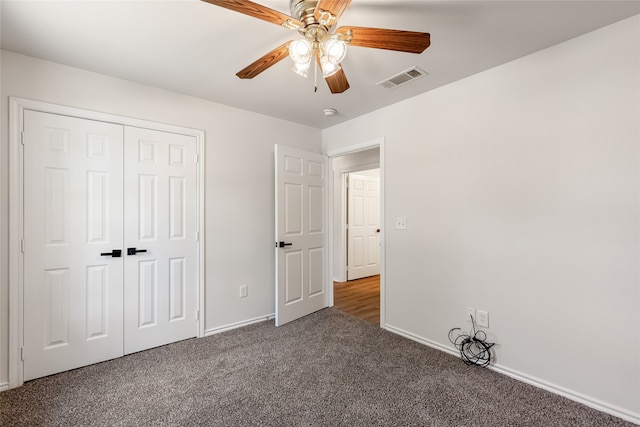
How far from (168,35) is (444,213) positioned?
8.18 ft

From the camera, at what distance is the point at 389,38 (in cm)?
137

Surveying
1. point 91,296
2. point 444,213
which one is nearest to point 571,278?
point 444,213

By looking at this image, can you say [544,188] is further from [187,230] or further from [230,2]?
[187,230]

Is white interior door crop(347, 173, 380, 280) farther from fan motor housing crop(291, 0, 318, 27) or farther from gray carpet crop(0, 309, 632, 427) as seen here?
fan motor housing crop(291, 0, 318, 27)

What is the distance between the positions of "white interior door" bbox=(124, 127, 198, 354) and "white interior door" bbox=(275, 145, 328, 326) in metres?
0.87

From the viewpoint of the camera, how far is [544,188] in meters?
1.96

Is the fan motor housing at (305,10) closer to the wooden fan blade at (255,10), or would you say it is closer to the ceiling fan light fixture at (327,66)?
the wooden fan blade at (255,10)

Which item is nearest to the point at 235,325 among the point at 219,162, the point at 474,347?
the point at 219,162

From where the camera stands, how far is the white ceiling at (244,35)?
1569mm

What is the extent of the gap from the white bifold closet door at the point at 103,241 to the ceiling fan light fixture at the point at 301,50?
1751 millimetres

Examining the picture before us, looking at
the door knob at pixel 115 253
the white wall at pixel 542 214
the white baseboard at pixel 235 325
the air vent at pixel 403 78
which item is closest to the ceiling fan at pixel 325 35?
the air vent at pixel 403 78

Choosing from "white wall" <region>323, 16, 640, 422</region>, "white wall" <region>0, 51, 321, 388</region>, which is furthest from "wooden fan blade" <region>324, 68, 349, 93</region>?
"white wall" <region>0, 51, 321, 388</region>

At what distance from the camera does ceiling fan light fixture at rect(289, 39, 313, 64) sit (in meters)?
1.40

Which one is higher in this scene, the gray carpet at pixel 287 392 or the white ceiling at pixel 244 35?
the white ceiling at pixel 244 35
